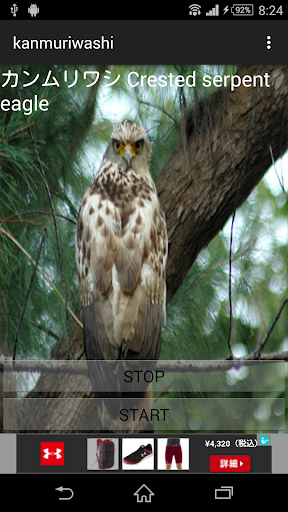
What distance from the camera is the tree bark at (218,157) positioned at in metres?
1.22

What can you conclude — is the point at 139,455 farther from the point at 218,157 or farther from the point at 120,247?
the point at 218,157

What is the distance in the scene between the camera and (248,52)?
1.01 metres

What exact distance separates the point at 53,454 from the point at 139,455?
5.9 inches

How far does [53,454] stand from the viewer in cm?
92

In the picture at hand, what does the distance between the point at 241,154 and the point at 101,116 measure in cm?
34

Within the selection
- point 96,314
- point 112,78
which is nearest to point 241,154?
point 112,78

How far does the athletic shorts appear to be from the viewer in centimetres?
91
